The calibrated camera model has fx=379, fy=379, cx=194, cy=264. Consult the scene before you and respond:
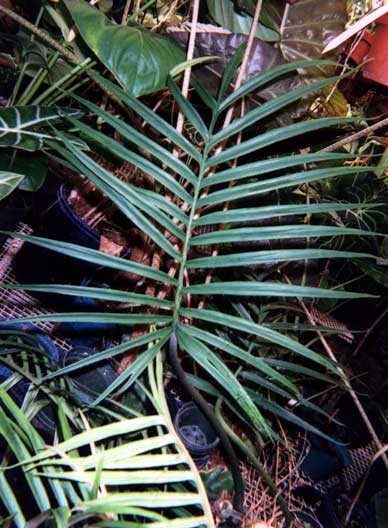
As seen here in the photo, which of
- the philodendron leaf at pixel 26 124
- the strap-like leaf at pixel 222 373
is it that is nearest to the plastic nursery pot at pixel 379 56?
the philodendron leaf at pixel 26 124

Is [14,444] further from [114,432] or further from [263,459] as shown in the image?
[263,459]

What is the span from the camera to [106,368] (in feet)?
3.21

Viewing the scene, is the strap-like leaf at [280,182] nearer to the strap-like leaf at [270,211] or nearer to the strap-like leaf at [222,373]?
the strap-like leaf at [270,211]

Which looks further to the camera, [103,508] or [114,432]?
[114,432]

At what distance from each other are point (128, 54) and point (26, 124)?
0.32 metres

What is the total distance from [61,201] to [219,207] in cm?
44

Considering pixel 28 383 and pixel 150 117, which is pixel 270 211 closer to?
pixel 150 117

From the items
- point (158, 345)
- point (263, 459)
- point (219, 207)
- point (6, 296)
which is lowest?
point (263, 459)

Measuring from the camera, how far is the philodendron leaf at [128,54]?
31.7 inches

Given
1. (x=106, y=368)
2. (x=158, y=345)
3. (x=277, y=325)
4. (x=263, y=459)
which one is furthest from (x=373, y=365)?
(x=158, y=345)

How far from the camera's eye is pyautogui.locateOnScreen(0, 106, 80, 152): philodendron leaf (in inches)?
35.9

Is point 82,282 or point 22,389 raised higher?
point 82,282

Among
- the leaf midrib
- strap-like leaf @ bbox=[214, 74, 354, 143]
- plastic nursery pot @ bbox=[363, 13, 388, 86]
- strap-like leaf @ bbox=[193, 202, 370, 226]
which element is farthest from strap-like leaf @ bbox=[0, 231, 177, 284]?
plastic nursery pot @ bbox=[363, 13, 388, 86]

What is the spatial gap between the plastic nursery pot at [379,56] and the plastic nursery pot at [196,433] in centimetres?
105
